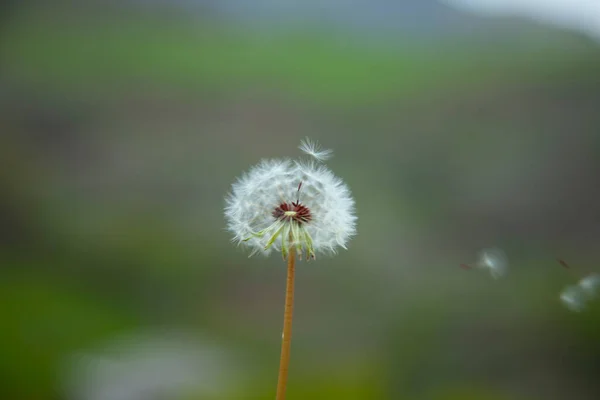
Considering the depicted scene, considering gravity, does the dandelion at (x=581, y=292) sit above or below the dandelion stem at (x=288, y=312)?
above

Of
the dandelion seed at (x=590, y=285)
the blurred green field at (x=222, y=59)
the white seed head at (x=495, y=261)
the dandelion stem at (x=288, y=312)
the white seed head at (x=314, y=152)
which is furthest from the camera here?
the blurred green field at (x=222, y=59)

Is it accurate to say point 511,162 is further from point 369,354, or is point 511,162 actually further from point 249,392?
point 249,392

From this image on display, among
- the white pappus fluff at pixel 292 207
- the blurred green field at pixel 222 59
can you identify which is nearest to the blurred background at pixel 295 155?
the blurred green field at pixel 222 59

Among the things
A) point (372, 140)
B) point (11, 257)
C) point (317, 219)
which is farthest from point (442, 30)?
point (11, 257)

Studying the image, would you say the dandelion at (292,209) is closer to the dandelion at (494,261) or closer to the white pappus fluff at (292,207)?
the white pappus fluff at (292,207)

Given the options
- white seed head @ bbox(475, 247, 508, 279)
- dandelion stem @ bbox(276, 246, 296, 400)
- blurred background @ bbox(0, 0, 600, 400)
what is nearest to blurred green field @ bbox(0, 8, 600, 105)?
blurred background @ bbox(0, 0, 600, 400)
